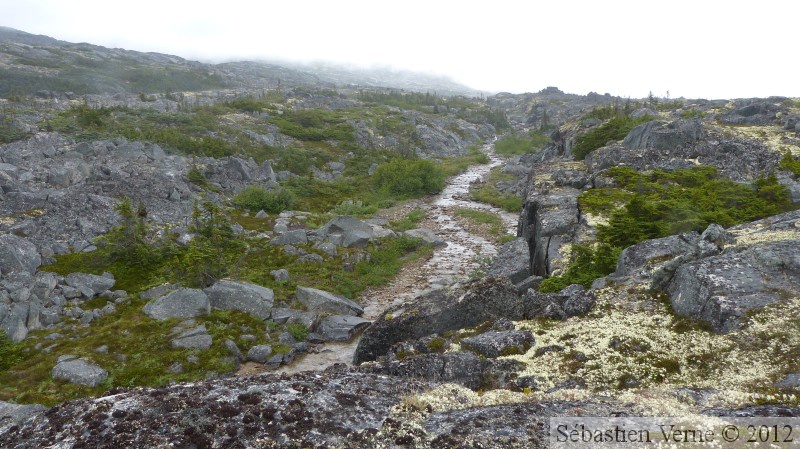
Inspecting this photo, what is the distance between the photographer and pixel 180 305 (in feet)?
77.5

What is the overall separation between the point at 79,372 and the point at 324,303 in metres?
11.7

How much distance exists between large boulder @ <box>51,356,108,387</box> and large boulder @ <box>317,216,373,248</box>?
62.3ft

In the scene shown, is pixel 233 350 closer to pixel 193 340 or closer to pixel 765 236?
pixel 193 340

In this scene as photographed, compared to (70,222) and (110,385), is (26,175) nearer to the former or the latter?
(70,222)

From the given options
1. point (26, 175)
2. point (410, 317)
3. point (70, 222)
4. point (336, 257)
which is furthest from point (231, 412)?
point (26, 175)

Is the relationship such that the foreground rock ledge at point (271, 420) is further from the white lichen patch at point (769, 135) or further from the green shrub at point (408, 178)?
the green shrub at point (408, 178)

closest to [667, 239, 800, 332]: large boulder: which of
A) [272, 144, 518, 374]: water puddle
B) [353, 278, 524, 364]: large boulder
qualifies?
[353, 278, 524, 364]: large boulder

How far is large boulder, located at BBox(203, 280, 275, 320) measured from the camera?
2459cm

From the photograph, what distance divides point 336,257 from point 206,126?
43.1m

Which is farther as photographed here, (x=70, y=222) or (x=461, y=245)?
(x=461, y=245)

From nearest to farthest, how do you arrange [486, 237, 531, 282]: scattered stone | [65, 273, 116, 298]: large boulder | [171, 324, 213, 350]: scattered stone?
1. [171, 324, 213, 350]: scattered stone
2. [65, 273, 116, 298]: large boulder
3. [486, 237, 531, 282]: scattered stone

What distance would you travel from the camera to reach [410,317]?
16578 mm

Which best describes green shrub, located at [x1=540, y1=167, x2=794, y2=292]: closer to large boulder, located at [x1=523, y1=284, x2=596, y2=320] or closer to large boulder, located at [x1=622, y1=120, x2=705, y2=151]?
large boulder, located at [x1=523, y1=284, x2=596, y2=320]

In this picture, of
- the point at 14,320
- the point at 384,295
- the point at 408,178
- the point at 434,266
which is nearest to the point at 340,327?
the point at 384,295
